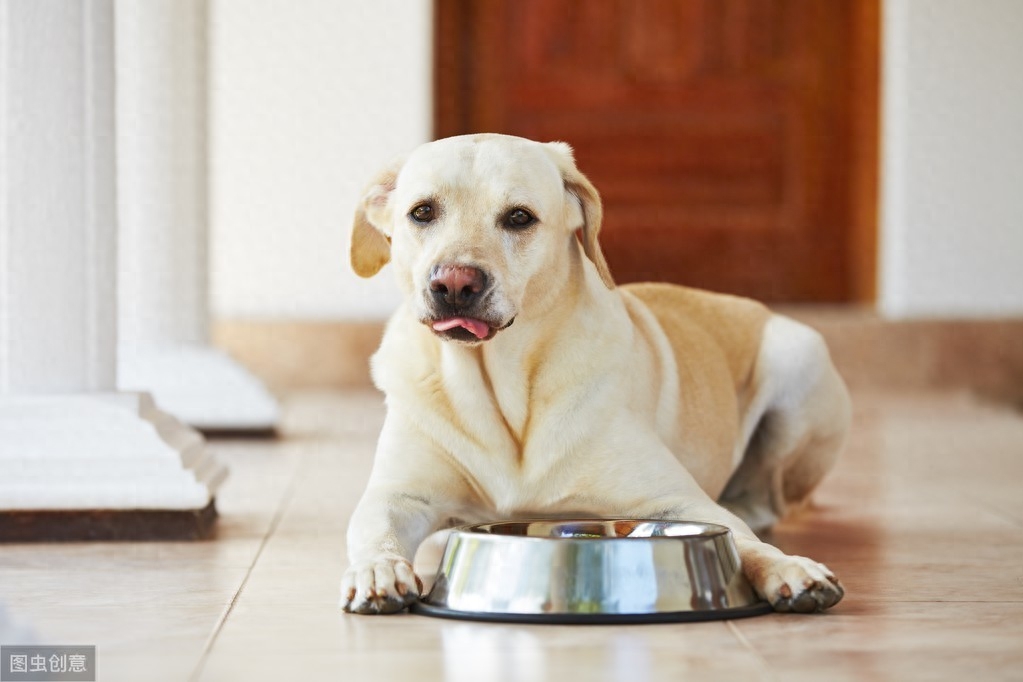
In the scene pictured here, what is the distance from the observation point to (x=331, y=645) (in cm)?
200

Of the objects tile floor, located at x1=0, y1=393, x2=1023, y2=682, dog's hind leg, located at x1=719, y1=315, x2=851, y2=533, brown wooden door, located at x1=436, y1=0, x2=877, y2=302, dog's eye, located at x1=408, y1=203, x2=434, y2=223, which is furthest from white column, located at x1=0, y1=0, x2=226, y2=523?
brown wooden door, located at x1=436, y1=0, x2=877, y2=302

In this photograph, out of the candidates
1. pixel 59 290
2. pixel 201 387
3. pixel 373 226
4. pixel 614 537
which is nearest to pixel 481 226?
pixel 373 226

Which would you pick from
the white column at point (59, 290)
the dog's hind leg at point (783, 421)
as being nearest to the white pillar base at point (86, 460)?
the white column at point (59, 290)

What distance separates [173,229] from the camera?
205 inches

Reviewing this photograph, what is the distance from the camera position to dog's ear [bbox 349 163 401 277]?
2.71m

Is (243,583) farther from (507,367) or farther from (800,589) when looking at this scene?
(800,589)

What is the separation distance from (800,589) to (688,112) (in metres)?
5.51

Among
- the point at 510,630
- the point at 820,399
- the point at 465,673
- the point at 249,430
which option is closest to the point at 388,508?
the point at 510,630

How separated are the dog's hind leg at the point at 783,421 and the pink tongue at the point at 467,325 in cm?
100

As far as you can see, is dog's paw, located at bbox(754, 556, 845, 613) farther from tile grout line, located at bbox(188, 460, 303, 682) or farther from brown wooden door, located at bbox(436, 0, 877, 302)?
brown wooden door, located at bbox(436, 0, 877, 302)

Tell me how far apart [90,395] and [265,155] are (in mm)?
4210

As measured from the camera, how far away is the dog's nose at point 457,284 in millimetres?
2324

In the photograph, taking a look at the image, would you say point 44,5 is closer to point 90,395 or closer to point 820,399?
point 90,395

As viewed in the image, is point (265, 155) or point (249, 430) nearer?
point (249, 430)
